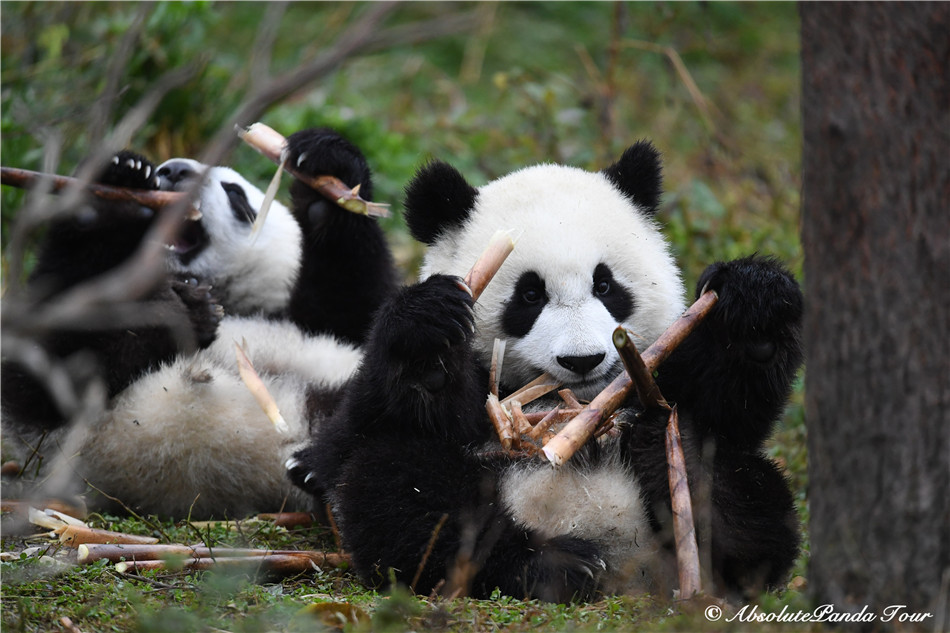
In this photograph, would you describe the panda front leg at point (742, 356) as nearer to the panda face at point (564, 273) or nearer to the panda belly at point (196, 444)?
the panda face at point (564, 273)

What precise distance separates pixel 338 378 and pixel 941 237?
289 cm

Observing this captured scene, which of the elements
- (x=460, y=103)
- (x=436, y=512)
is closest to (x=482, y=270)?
(x=436, y=512)

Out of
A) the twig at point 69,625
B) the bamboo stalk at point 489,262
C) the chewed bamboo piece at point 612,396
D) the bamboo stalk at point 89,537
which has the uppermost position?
the bamboo stalk at point 489,262

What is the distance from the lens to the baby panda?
3.01 metres

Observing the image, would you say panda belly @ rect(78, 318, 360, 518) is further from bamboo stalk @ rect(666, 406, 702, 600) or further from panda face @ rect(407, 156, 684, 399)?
bamboo stalk @ rect(666, 406, 702, 600)

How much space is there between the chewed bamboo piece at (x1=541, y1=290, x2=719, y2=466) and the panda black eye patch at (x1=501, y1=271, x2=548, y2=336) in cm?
35

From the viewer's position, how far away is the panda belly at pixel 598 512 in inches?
120

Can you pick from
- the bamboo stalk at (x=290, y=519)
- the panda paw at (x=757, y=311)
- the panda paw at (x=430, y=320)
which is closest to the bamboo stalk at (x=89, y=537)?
the bamboo stalk at (x=290, y=519)

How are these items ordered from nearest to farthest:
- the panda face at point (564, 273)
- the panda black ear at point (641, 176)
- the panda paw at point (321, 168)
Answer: the panda face at point (564, 273), the panda black ear at point (641, 176), the panda paw at point (321, 168)

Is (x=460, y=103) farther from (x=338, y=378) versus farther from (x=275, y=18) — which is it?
(x=275, y=18)

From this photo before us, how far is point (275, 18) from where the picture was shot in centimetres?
190

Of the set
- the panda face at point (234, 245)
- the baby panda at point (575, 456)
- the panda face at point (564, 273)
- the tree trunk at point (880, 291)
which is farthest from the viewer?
the panda face at point (234, 245)

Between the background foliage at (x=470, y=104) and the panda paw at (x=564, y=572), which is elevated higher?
the background foliage at (x=470, y=104)

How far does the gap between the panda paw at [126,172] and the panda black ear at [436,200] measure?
4.33ft
